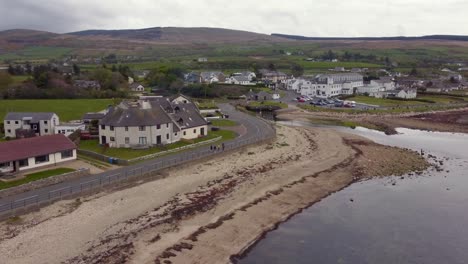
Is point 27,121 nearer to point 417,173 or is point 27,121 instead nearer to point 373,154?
point 373,154

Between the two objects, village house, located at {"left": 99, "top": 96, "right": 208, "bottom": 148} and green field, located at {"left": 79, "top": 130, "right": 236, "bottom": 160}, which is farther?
village house, located at {"left": 99, "top": 96, "right": 208, "bottom": 148}

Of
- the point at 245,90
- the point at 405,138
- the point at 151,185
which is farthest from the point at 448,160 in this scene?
the point at 245,90

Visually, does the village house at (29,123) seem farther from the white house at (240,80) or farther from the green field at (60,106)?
the white house at (240,80)

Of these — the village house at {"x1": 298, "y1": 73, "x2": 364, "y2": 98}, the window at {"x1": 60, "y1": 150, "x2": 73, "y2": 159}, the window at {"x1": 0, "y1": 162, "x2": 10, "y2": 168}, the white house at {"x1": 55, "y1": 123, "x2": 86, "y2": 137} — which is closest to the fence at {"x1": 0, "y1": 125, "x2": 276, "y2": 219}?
the window at {"x1": 60, "y1": 150, "x2": 73, "y2": 159}

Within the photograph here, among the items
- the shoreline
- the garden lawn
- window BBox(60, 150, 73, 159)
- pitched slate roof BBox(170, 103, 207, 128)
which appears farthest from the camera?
the shoreline

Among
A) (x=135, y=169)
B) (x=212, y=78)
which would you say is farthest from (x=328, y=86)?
(x=135, y=169)

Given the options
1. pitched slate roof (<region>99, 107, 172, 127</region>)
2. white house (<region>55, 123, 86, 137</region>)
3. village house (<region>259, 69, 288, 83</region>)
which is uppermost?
village house (<region>259, 69, 288, 83</region>)

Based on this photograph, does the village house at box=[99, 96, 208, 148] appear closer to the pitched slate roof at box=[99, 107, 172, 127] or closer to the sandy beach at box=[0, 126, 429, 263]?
the pitched slate roof at box=[99, 107, 172, 127]
